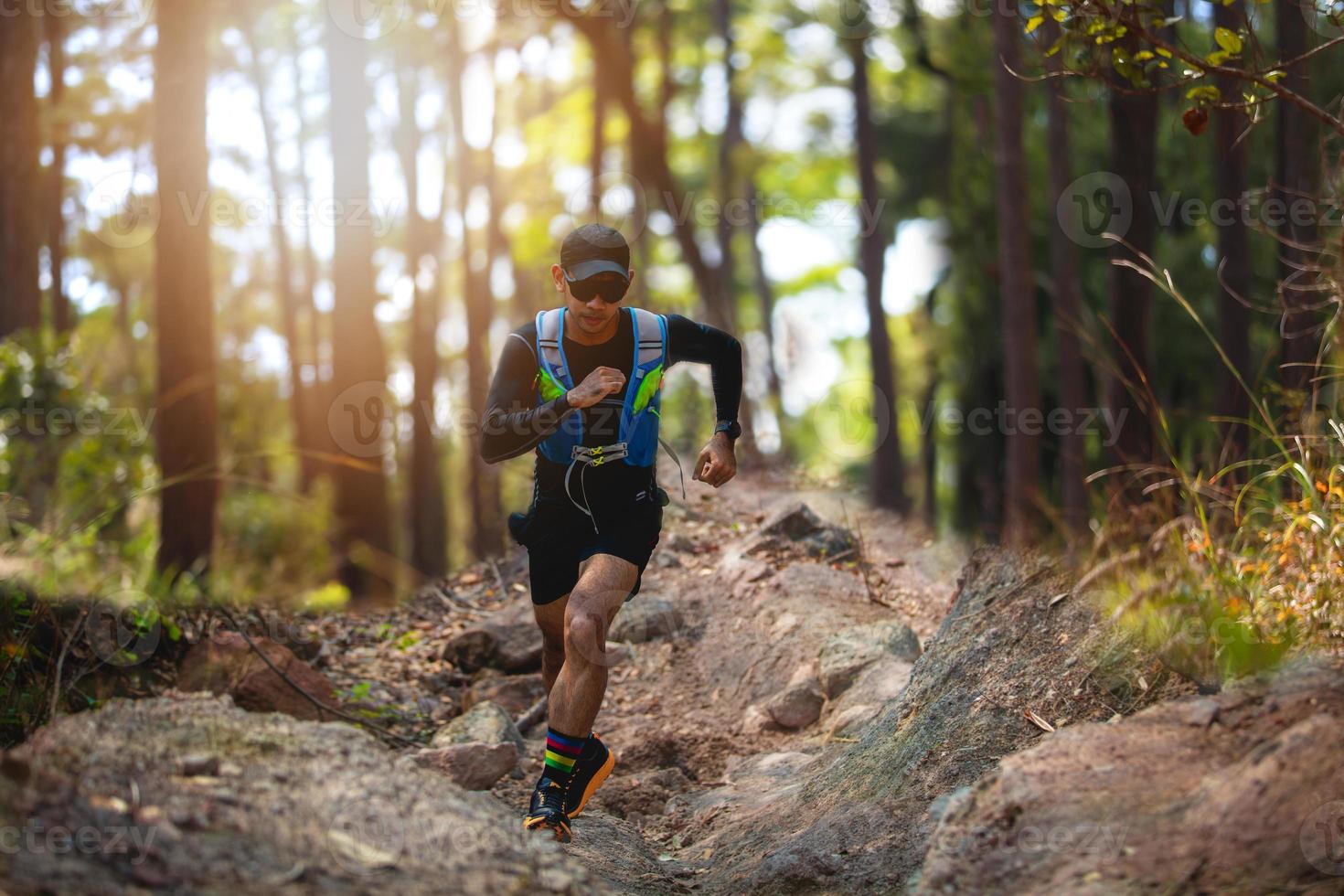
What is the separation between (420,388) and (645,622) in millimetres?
15395

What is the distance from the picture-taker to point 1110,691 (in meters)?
4.85

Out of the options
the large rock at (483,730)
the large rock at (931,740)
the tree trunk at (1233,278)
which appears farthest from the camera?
the tree trunk at (1233,278)

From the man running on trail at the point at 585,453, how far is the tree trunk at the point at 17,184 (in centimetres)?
1169

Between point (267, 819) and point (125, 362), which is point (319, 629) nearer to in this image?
point (267, 819)

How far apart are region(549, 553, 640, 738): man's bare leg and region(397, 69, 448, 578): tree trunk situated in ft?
52.3

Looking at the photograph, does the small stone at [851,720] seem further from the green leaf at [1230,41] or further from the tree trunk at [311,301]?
the tree trunk at [311,301]

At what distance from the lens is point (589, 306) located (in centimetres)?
508

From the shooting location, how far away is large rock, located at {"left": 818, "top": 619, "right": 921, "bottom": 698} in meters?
7.32

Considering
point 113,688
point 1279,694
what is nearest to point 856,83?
point 113,688

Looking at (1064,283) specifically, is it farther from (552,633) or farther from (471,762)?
(552,633)

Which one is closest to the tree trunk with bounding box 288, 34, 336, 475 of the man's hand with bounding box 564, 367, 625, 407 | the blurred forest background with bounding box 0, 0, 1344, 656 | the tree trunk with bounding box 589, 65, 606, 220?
the blurred forest background with bounding box 0, 0, 1344, 656

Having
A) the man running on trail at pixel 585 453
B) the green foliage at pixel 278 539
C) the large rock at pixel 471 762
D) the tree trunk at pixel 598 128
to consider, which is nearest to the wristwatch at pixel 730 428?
the man running on trail at pixel 585 453

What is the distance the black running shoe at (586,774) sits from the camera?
16.5 feet

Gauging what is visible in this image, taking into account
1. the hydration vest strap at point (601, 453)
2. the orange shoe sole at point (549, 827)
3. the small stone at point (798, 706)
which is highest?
the hydration vest strap at point (601, 453)
